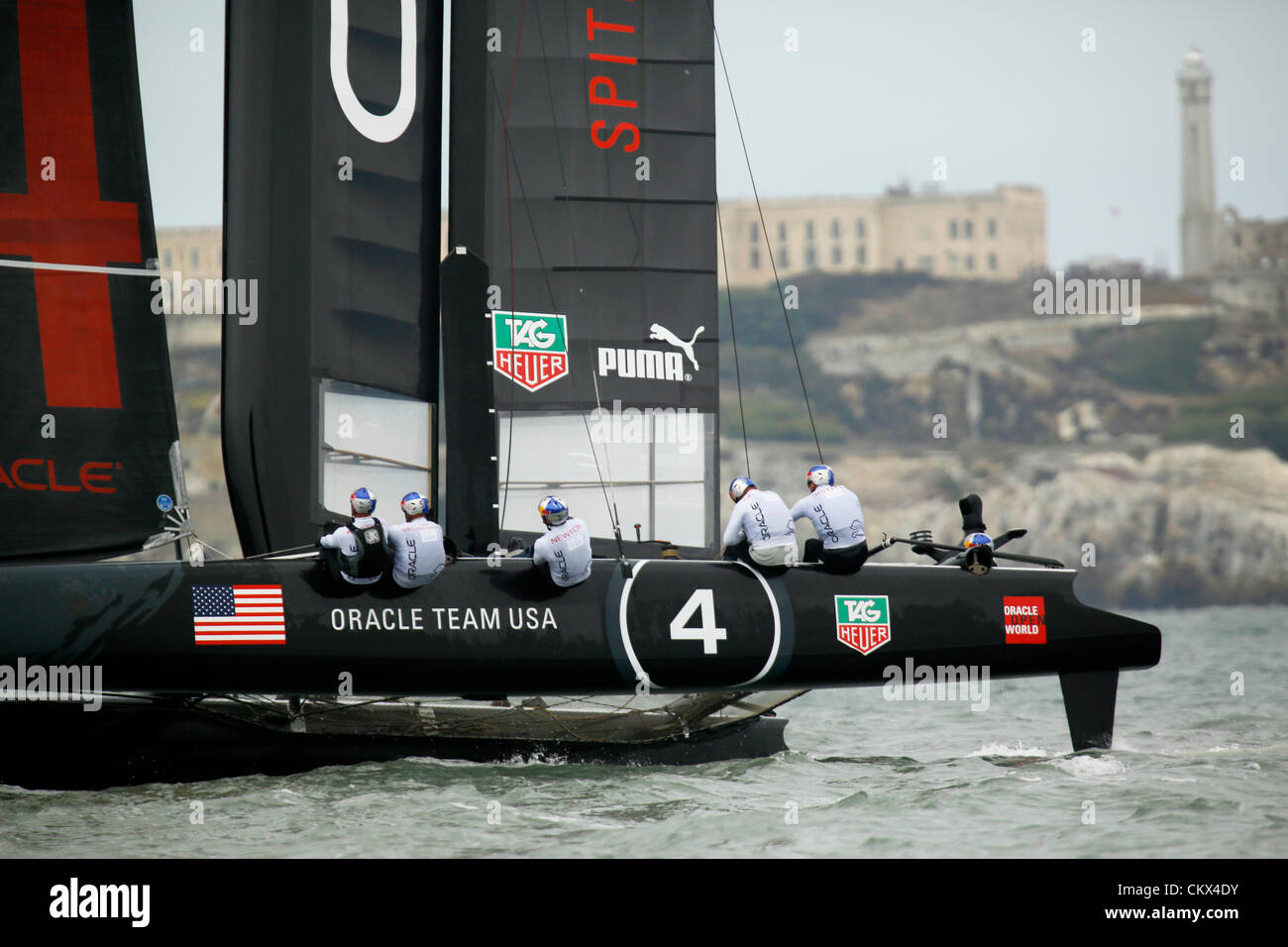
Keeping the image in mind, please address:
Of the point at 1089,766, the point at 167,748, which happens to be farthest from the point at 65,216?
the point at 1089,766

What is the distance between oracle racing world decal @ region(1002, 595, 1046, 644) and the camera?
29.2 feet

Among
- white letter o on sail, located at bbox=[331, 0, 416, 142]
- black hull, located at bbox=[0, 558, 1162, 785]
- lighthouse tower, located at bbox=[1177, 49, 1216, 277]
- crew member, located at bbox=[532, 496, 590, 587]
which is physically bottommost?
black hull, located at bbox=[0, 558, 1162, 785]

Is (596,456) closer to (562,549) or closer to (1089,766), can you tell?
(562,549)

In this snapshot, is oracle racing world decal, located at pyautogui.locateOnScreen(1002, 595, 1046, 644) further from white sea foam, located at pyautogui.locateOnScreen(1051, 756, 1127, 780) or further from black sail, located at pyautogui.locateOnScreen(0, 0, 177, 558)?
black sail, located at pyautogui.locateOnScreen(0, 0, 177, 558)

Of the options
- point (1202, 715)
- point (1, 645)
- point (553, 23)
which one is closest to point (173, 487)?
point (1, 645)

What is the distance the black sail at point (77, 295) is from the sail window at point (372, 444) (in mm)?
916

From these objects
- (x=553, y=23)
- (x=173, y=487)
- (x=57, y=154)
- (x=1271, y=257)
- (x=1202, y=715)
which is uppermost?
(x=1271, y=257)

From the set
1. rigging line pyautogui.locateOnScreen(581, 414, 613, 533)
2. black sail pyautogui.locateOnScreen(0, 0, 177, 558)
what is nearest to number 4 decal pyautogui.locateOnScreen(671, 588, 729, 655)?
rigging line pyautogui.locateOnScreen(581, 414, 613, 533)

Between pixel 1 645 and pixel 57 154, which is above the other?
pixel 57 154

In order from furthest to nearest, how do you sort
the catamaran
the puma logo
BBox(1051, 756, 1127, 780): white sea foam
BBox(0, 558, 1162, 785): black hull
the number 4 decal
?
the puma logo
BBox(1051, 756, 1127, 780): white sea foam
the number 4 decal
the catamaran
BBox(0, 558, 1162, 785): black hull

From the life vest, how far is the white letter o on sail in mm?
2871

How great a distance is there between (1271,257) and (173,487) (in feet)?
270
